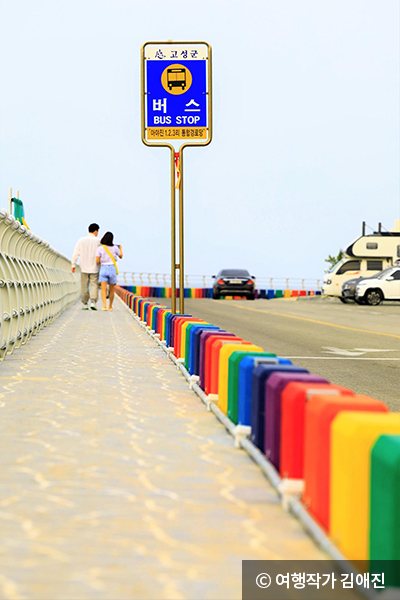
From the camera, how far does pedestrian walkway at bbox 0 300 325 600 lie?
317 centimetres

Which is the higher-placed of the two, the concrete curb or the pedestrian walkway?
the concrete curb

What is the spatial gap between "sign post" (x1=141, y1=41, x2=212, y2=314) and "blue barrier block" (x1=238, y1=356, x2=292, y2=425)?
7830 mm

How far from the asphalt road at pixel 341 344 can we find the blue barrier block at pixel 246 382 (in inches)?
94.9

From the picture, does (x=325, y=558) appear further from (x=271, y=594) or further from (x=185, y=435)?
(x=185, y=435)

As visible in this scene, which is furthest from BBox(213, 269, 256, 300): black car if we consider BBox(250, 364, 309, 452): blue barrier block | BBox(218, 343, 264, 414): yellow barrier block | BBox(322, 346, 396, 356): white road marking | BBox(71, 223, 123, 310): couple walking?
BBox(250, 364, 309, 452): blue barrier block

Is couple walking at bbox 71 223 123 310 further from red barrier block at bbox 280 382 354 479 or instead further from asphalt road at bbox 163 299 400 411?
red barrier block at bbox 280 382 354 479

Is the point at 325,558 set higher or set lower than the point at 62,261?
lower

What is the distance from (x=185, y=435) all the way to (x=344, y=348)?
29.1ft

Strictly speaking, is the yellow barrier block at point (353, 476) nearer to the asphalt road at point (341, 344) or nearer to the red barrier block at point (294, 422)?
the red barrier block at point (294, 422)

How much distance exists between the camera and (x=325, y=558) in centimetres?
334

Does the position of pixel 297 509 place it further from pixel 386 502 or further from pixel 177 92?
pixel 177 92

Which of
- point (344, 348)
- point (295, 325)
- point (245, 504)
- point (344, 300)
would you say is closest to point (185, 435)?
point (245, 504)

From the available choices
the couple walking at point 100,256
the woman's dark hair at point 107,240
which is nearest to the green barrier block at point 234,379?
the couple walking at point 100,256

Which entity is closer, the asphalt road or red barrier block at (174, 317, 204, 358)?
the asphalt road
